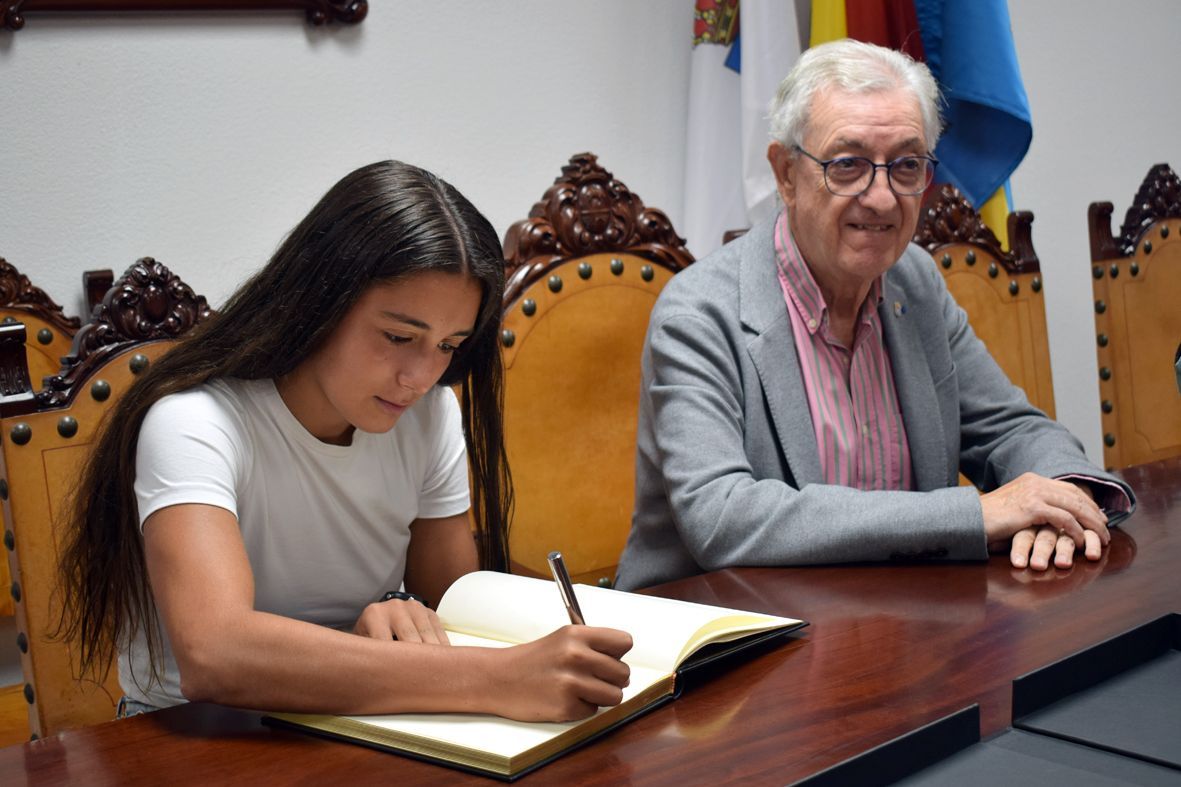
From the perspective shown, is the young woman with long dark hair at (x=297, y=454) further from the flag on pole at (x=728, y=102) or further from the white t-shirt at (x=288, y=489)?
the flag on pole at (x=728, y=102)

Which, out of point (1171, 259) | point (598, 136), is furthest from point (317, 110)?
point (1171, 259)

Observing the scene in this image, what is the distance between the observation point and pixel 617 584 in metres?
1.69

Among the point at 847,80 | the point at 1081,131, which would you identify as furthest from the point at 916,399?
the point at 1081,131

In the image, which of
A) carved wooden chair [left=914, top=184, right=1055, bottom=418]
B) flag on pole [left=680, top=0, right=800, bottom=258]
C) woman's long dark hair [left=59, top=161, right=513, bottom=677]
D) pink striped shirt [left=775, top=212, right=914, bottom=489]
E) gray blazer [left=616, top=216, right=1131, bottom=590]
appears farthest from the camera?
flag on pole [left=680, top=0, right=800, bottom=258]

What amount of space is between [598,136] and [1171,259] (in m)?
1.28

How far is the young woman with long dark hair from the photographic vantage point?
3.50 feet

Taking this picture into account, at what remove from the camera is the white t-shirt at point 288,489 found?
1155 mm

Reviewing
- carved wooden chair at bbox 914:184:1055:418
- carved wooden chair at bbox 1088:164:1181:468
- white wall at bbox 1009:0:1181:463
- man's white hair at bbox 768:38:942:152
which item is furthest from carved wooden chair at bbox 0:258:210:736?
white wall at bbox 1009:0:1181:463

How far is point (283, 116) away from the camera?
89.8 inches

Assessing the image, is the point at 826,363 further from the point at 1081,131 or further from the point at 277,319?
the point at 1081,131

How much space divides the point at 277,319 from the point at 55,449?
0.40m

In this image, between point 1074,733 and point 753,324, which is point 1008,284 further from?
point 1074,733

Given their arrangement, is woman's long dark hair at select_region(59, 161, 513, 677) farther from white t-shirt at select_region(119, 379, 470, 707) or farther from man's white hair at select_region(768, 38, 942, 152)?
man's white hair at select_region(768, 38, 942, 152)

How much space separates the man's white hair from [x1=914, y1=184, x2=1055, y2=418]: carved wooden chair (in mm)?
562
